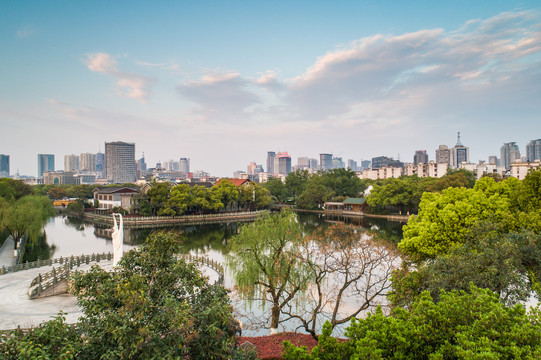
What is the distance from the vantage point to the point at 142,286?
5.29 meters

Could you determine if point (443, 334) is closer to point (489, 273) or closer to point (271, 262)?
point (489, 273)

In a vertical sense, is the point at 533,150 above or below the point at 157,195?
above

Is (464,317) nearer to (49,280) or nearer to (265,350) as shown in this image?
(265,350)

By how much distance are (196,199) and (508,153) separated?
171 metres

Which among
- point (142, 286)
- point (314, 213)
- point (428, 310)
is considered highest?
point (142, 286)

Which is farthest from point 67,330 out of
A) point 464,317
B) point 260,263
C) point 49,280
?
point 49,280

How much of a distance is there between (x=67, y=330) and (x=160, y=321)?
1.34 m

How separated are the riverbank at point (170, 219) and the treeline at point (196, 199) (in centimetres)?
111

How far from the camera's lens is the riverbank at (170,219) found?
43.5 m

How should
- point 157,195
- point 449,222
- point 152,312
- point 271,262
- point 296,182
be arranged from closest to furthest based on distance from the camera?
point 152,312, point 271,262, point 449,222, point 157,195, point 296,182

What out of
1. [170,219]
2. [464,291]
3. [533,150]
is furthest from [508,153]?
[464,291]

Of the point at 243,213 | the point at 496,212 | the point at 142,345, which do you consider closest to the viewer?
the point at 142,345

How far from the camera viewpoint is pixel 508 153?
160 meters

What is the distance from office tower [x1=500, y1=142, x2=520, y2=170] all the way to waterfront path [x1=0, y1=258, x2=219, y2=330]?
180m
